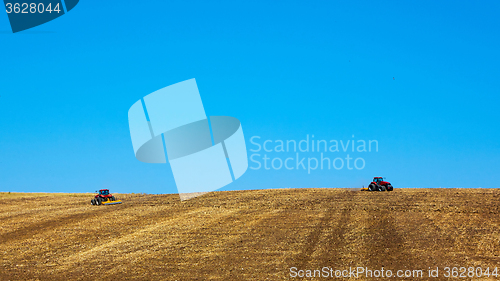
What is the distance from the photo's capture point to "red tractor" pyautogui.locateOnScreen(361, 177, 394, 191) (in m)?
40.4

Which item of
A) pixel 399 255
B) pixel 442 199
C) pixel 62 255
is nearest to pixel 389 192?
pixel 442 199

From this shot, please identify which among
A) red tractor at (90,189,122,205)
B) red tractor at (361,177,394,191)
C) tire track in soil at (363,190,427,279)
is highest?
red tractor at (361,177,394,191)

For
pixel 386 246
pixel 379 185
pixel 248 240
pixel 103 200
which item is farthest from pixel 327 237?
pixel 103 200

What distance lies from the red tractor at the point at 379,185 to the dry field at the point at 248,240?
8931 mm

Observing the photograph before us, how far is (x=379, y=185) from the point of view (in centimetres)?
4059

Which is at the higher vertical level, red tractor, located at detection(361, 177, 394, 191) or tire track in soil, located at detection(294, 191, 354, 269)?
red tractor, located at detection(361, 177, 394, 191)

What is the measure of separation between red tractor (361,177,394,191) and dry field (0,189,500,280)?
8931mm

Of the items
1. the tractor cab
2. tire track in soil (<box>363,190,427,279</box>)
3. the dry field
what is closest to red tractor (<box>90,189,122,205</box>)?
the tractor cab

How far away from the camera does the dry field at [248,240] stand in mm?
15812

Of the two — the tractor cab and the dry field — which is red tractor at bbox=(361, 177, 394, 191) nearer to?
the dry field

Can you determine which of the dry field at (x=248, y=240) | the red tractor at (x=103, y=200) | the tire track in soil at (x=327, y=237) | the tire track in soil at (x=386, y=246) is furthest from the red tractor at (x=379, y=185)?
the red tractor at (x=103, y=200)

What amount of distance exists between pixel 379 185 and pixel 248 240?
24.1 m

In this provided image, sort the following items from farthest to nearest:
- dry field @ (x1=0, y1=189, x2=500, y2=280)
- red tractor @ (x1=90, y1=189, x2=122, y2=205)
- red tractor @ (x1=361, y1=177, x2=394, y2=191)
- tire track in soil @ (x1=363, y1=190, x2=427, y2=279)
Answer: red tractor @ (x1=361, y1=177, x2=394, y2=191)
red tractor @ (x1=90, y1=189, x2=122, y2=205)
dry field @ (x1=0, y1=189, x2=500, y2=280)
tire track in soil @ (x1=363, y1=190, x2=427, y2=279)

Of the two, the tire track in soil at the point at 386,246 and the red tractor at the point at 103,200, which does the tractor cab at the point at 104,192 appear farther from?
the tire track in soil at the point at 386,246
